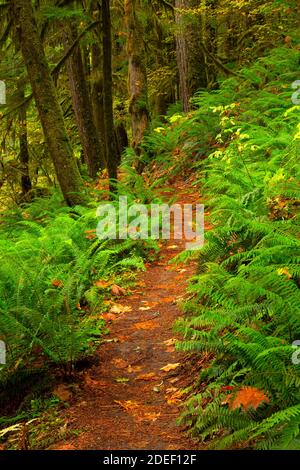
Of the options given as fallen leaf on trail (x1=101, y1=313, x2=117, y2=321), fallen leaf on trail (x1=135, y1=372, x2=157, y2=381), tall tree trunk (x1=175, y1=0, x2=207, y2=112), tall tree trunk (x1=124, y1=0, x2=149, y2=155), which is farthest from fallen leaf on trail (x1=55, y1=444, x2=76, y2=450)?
tall tree trunk (x1=175, y1=0, x2=207, y2=112)

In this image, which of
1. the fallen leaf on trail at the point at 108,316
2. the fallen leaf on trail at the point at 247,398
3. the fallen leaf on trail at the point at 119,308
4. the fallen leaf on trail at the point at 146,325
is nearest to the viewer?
the fallen leaf on trail at the point at 247,398

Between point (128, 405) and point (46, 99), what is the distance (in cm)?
534

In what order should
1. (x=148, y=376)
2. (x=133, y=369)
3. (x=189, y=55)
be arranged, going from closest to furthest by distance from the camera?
(x=148, y=376)
(x=133, y=369)
(x=189, y=55)

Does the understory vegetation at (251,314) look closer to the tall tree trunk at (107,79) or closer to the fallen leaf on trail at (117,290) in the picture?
the fallen leaf on trail at (117,290)

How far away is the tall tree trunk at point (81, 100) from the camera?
11.9 m

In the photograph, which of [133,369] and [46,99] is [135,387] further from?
[46,99]

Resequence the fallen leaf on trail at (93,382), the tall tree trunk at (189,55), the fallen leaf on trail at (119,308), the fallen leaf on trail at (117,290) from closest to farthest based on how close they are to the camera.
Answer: the fallen leaf on trail at (93,382), the fallen leaf on trail at (119,308), the fallen leaf on trail at (117,290), the tall tree trunk at (189,55)

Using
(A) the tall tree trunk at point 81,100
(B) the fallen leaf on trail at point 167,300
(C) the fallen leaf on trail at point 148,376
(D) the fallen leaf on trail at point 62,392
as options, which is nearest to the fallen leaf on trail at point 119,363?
(C) the fallen leaf on trail at point 148,376

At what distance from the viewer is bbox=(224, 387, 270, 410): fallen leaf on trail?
9.00ft

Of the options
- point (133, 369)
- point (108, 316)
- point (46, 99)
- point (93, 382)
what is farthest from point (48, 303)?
point (46, 99)

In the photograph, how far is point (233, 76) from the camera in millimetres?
11656

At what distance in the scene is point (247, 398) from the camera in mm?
2785

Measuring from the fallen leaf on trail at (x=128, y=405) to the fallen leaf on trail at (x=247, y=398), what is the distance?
97 centimetres

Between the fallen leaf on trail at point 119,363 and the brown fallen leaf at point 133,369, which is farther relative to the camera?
the fallen leaf on trail at point 119,363
